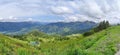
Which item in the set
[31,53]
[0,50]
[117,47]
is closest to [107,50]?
[117,47]

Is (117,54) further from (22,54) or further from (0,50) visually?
(22,54)

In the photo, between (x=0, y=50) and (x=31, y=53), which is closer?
(x=0, y=50)

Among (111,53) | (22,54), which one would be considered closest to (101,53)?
(111,53)

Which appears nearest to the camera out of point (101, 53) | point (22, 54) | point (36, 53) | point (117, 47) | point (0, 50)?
point (101, 53)

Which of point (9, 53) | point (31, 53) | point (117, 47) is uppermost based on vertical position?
point (117, 47)

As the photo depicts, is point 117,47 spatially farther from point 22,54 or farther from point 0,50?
point 22,54

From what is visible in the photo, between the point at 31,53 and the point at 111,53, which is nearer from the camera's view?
the point at 111,53

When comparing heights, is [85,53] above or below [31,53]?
above

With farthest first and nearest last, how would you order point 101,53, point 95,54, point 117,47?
point 117,47 < point 101,53 < point 95,54

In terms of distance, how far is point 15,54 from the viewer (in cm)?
15238

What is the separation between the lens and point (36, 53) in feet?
585

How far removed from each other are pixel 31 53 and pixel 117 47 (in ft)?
349

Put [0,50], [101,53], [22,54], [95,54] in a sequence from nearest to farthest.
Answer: [95,54] < [101,53] < [0,50] < [22,54]

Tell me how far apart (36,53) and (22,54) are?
13197 millimetres
